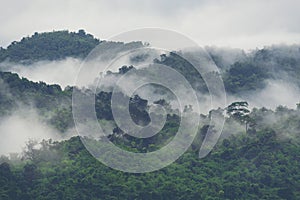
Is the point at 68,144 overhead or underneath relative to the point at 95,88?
underneath

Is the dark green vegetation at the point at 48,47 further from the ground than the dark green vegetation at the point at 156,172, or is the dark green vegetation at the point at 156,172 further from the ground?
the dark green vegetation at the point at 48,47

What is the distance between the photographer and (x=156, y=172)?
183 ft

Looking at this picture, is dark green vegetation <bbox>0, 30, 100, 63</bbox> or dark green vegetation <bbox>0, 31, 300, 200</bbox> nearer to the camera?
dark green vegetation <bbox>0, 31, 300, 200</bbox>

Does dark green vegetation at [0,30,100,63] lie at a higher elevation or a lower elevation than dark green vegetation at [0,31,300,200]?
higher

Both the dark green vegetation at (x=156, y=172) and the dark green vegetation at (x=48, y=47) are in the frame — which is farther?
the dark green vegetation at (x=48, y=47)

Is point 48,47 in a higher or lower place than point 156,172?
higher

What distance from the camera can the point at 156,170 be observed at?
56000 millimetres

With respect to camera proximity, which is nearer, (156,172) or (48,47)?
(156,172)

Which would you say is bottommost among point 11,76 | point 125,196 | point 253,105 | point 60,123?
point 125,196

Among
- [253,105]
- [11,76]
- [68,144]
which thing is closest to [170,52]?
[253,105]

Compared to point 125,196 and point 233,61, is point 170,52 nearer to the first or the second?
point 233,61

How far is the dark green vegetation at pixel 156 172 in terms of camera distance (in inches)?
2088

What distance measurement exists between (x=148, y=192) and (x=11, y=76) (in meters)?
22.0

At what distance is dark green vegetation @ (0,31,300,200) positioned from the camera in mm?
53031
